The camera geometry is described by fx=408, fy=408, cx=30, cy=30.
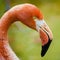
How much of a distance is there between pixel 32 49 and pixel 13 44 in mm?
299

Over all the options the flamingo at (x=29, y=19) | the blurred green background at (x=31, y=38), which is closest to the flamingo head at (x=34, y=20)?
the flamingo at (x=29, y=19)

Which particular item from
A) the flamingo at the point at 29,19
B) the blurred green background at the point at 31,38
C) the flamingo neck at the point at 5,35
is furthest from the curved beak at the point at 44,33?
the blurred green background at the point at 31,38

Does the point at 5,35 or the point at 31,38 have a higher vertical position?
the point at 5,35

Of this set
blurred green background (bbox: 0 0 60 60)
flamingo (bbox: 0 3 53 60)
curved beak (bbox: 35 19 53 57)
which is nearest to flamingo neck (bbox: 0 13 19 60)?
flamingo (bbox: 0 3 53 60)

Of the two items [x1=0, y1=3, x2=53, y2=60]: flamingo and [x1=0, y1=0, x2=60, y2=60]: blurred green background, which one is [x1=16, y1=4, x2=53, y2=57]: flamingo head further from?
[x1=0, y1=0, x2=60, y2=60]: blurred green background

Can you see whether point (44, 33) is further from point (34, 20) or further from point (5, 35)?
point (5, 35)

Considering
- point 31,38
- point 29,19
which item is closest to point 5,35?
point 29,19

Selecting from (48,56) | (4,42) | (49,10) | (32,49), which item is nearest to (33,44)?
(32,49)

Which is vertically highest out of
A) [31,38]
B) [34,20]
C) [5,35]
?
[34,20]

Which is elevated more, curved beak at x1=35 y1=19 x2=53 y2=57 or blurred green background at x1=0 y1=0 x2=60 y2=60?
curved beak at x1=35 y1=19 x2=53 y2=57

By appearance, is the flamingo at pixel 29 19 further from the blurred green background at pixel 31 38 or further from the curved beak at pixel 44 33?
the blurred green background at pixel 31 38

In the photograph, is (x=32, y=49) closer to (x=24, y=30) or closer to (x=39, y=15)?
(x=24, y=30)

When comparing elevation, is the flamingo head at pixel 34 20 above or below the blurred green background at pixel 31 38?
above

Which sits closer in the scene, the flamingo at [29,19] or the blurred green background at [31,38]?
the flamingo at [29,19]
